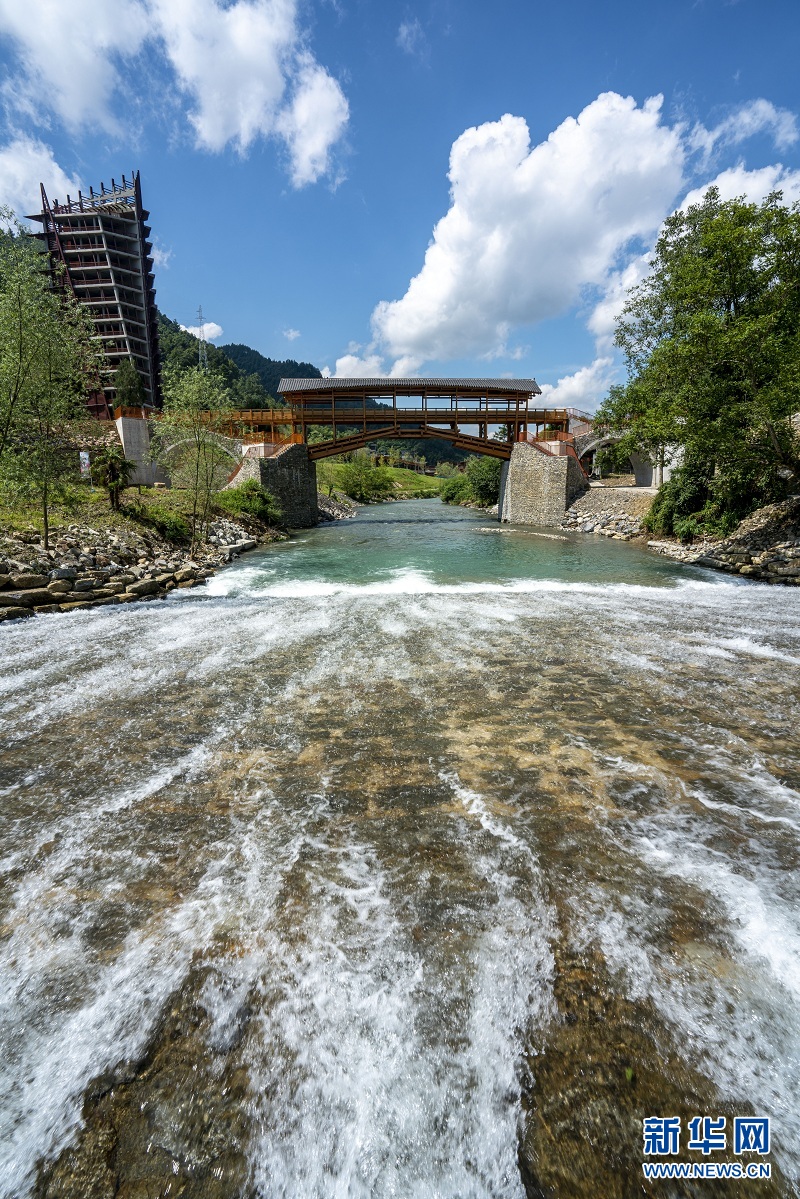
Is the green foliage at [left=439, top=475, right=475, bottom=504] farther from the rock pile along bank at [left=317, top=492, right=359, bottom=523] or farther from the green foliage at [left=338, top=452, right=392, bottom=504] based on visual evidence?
the rock pile along bank at [left=317, top=492, right=359, bottom=523]

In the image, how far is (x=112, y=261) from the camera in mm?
84438

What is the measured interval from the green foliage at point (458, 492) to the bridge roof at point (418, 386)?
2024cm

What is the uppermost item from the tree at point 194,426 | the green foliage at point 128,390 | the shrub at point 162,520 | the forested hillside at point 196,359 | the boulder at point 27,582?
the forested hillside at point 196,359

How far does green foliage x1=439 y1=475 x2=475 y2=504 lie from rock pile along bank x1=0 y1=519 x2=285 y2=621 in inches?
2135

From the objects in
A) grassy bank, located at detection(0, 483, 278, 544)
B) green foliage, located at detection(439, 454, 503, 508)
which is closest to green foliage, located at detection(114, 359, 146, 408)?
grassy bank, located at detection(0, 483, 278, 544)

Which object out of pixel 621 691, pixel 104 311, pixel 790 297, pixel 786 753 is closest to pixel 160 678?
pixel 621 691

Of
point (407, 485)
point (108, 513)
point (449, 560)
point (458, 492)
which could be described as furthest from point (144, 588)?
point (407, 485)

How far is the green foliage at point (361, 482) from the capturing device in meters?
74.9

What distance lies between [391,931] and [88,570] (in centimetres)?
1653

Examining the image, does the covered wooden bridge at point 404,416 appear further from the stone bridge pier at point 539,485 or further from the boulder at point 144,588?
the boulder at point 144,588

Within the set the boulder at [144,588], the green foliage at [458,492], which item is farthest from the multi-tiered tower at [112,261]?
the boulder at [144,588]

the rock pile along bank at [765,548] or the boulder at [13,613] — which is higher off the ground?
the rock pile along bank at [765,548]

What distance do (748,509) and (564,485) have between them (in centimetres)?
1932

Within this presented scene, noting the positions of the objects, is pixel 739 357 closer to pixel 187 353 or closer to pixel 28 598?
pixel 28 598
